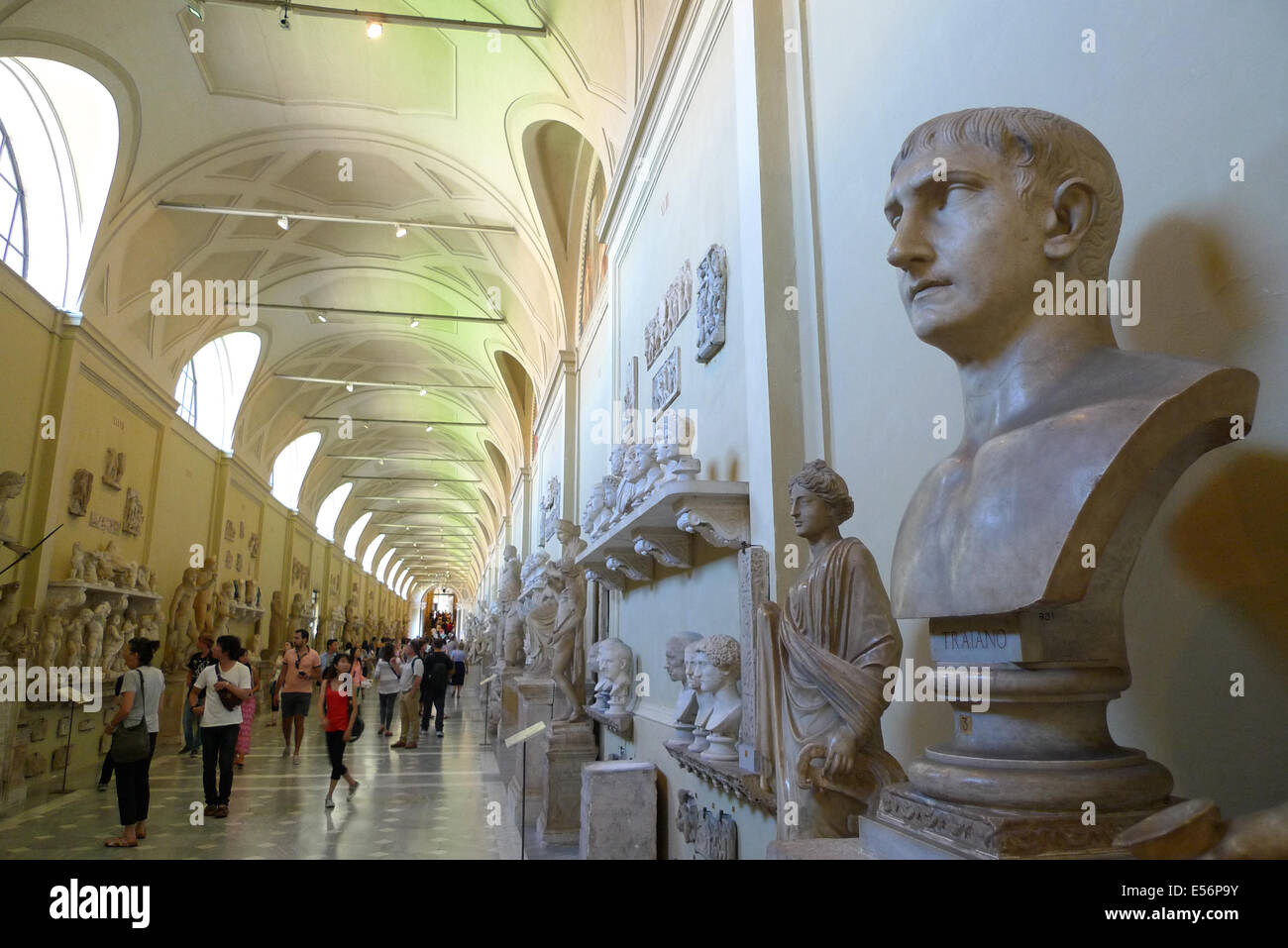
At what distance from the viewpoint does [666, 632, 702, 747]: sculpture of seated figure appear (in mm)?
4801

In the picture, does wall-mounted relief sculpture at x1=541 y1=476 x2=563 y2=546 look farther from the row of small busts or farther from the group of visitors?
the row of small busts

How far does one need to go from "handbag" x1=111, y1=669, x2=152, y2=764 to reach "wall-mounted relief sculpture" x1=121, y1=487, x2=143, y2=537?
8.44m

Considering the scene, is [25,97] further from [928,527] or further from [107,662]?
[928,527]

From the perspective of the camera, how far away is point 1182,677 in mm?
1851

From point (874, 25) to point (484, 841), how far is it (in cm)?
698

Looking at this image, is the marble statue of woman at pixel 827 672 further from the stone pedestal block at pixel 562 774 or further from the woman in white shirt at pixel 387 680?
the woman in white shirt at pixel 387 680

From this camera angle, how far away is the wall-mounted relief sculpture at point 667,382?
651cm

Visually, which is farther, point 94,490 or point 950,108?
point 94,490

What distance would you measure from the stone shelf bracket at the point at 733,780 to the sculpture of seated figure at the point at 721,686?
0.08 meters

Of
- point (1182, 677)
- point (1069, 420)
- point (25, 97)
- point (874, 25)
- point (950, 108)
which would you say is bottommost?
point (1182, 677)

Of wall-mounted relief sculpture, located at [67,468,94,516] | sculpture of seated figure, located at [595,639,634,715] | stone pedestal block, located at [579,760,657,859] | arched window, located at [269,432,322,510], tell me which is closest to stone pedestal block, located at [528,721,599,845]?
sculpture of seated figure, located at [595,639,634,715]

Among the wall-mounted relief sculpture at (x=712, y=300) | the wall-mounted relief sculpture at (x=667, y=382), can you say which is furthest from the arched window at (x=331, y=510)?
the wall-mounted relief sculpture at (x=712, y=300)
